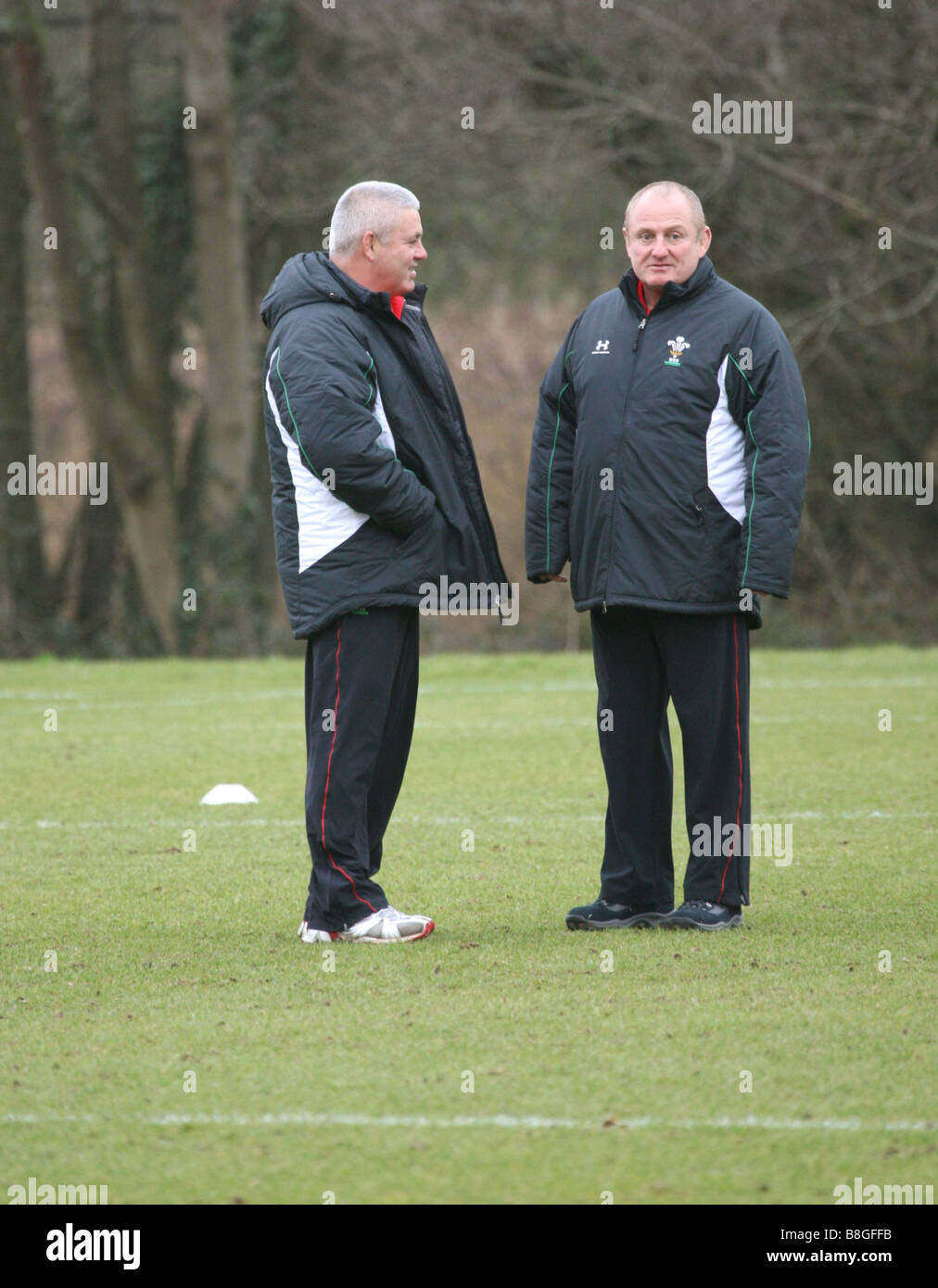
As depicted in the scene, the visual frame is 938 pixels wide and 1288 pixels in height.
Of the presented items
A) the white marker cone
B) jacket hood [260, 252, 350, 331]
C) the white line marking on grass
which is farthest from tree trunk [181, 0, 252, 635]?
the white line marking on grass

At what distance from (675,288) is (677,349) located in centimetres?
18

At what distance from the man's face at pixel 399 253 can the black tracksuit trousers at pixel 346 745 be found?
962 mm

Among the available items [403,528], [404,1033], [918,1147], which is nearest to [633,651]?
[403,528]

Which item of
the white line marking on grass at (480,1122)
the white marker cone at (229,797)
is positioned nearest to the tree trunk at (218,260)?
the white marker cone at (229,797)

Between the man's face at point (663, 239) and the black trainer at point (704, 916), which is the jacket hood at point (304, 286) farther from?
the black trainer at point (704, 916)

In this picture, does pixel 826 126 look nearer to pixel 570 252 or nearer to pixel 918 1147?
pixel 570 252

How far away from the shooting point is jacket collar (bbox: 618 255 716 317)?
559 cm

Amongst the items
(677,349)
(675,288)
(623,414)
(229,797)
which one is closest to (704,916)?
(623,414)

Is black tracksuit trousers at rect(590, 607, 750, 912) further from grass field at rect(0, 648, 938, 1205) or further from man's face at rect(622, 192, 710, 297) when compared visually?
man's face at rect(622, 192, 710, 297)

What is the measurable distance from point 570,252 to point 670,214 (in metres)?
19.1

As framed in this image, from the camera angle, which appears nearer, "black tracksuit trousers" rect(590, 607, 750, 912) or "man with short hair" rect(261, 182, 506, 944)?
"man with short hair" rect(261, 182, 506, 944)

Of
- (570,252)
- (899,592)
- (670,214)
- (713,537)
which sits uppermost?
(570,252)

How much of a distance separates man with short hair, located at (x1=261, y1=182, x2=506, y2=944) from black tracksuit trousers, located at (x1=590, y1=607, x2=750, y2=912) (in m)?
0.52
